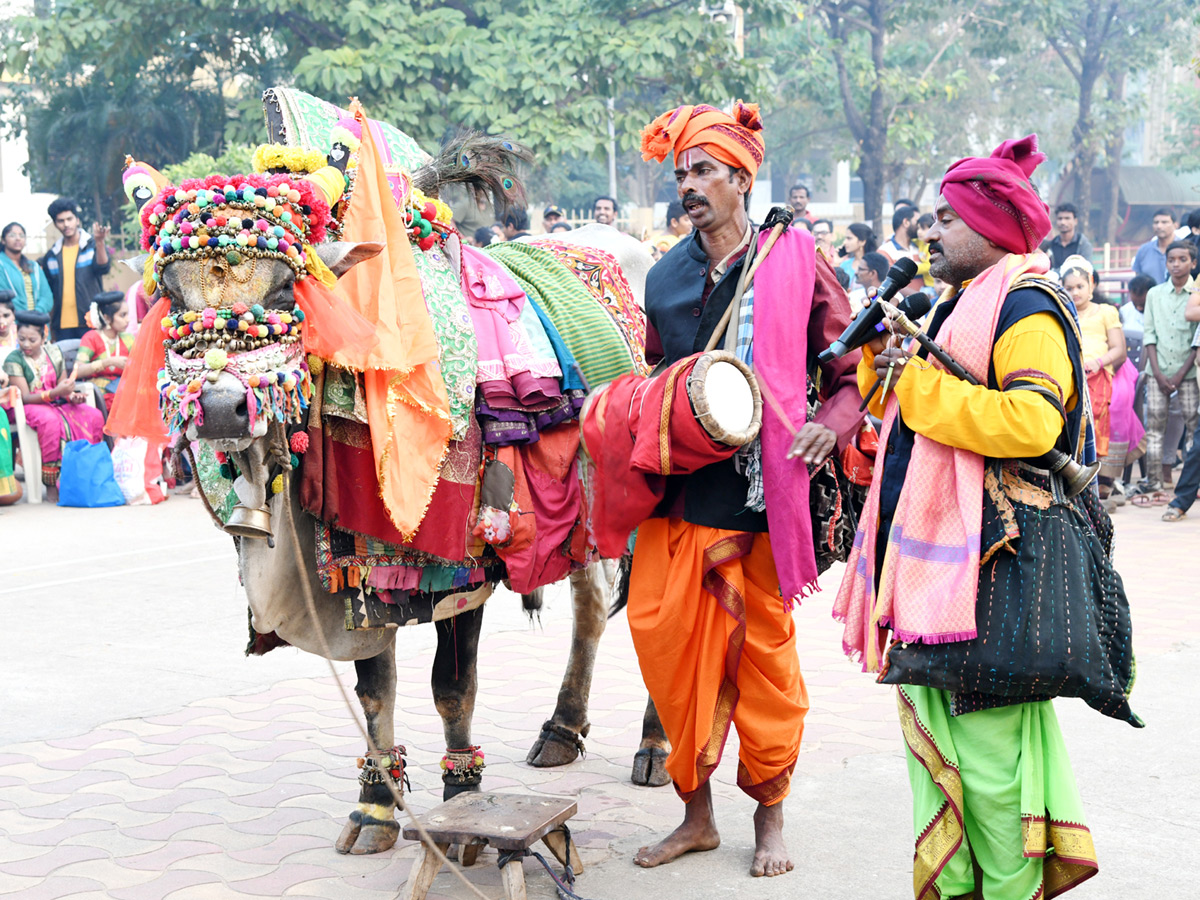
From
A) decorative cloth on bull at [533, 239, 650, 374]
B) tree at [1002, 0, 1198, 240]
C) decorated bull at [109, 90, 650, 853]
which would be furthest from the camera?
tree at [1002, 0, 1198, 240]

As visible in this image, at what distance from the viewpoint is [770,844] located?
4.04m

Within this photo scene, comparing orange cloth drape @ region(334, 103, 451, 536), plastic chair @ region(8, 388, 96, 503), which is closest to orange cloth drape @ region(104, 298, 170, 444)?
orange cloth drape @ region(334, 103, 451, 536)

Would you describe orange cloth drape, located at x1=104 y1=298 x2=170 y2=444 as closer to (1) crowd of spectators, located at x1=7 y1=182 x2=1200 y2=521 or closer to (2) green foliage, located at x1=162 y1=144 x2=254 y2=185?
(1) crowd of spectators, located at x1=7 y1=182 x2=1200 y2=521

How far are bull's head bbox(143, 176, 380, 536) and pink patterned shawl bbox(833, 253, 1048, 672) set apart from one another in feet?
5.37

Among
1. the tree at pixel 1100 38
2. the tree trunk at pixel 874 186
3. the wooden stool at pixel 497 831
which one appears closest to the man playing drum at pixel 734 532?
the wooden stool at pixel 497 831

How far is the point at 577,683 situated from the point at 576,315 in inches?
57.9

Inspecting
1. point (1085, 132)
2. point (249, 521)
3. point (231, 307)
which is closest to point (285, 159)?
point (231, 307)

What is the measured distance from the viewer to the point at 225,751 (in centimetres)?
514

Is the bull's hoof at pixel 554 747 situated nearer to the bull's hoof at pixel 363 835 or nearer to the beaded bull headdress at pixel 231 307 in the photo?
the bull's hoof at pixel 363 835

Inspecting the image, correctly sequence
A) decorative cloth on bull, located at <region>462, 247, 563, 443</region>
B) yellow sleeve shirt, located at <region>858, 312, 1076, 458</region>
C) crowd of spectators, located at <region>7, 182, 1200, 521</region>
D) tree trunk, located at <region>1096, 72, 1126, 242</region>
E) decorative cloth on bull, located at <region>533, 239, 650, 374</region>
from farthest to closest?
tree trunk, located at <region>1096, 72, 1126, 242</region>
crowd of spectators, located at <region>7, 182, 1200, 521</region>
decorative cloth on bull, located at <region>533, 239, 650, 374</region>
decorative cloth on bull, located at <region>462, 247, 563, 443</region>
yellow sleeve shirt, located at <region>858, 312, 1076, 458</region>

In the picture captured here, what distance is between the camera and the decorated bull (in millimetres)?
3402

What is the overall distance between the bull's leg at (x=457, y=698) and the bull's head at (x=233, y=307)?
3.69 ft

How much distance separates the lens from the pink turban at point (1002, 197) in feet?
10.4

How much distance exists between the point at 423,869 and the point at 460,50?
16.0 metres
